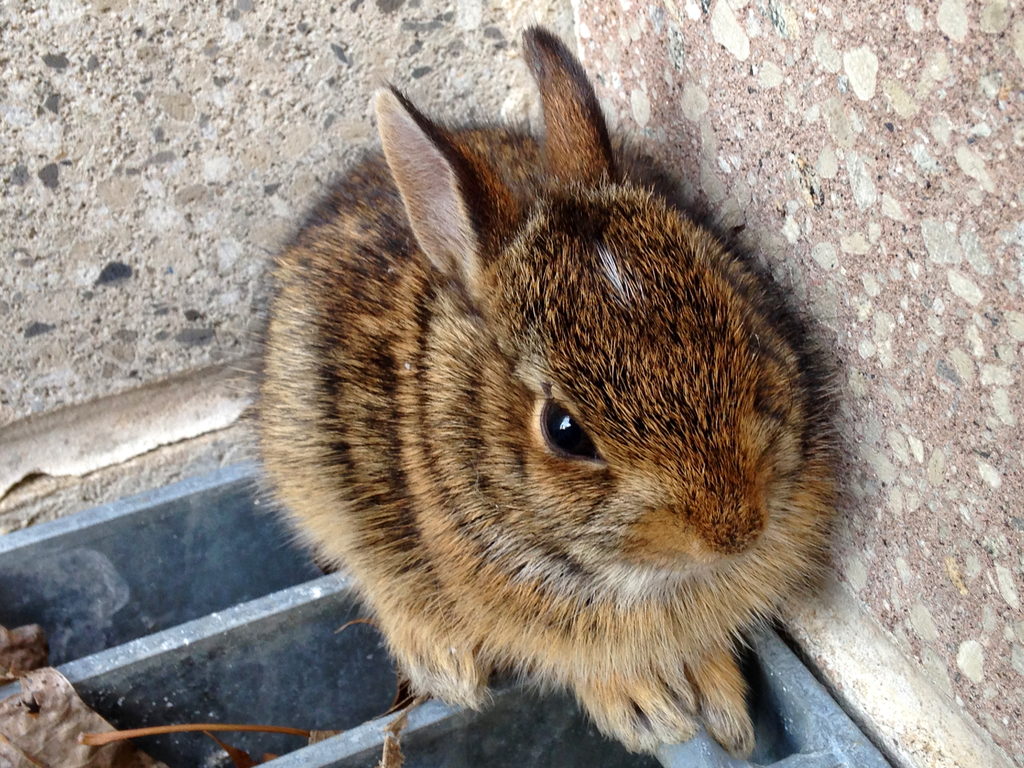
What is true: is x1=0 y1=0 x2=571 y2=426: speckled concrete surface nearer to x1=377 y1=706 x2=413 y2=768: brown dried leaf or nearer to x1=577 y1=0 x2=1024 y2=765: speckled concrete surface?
x1=577 y1=0 x2=1024 y2=765: speckled concrete surface

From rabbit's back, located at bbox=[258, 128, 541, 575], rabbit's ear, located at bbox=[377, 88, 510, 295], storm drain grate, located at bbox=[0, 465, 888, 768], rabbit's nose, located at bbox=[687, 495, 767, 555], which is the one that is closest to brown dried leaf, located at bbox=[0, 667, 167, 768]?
storm drain grate, located at bbox=[0, 465, 888, 768]

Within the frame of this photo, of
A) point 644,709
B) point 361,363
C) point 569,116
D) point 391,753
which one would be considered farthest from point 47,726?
point 569,116

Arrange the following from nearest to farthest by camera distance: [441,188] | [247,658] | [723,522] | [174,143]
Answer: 1. [723,522]
2. [441,188]
3. [247,658]
4. [174,143]

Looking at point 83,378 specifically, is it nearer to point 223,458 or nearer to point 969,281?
point 223,458

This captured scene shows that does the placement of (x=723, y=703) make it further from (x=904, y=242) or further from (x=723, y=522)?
(x=904, y=242)

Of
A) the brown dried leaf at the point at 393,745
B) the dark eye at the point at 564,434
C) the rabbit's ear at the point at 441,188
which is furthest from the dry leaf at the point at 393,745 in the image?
the rabbit's ear at the point at 441,188

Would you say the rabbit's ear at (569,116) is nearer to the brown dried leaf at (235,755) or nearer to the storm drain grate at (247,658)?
the storm drain grate at (247,658)
